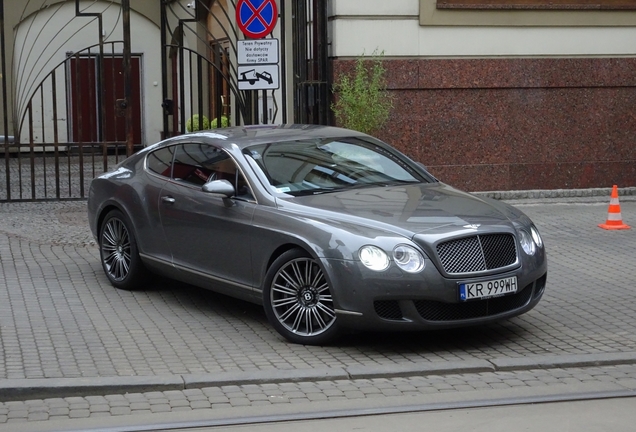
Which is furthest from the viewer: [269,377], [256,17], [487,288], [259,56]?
[256,17]

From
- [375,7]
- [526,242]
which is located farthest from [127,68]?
[526,242]

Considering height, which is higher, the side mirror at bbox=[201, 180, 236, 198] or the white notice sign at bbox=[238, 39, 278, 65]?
the white notice sign at bbox=[238, 39, 278, 65]

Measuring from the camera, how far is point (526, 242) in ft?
25.5

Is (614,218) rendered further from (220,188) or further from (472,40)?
(220,188)

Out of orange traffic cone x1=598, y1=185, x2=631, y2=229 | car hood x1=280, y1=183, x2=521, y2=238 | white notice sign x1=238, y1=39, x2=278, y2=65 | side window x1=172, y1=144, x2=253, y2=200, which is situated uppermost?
white notice sign x1=238, y1=39, x2=278, y2=65

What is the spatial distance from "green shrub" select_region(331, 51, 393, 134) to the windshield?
19.5ft

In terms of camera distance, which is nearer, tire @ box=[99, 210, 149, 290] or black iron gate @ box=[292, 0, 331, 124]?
tire @ box=[99, 210, 149, 290]

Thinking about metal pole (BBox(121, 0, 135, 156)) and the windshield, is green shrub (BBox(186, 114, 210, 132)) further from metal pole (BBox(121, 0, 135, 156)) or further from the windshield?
the windshield

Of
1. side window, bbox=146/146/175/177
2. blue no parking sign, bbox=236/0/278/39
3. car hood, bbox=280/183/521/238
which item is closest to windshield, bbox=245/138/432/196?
car hood, bbox=280/183/521/238

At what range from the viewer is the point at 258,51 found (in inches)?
524

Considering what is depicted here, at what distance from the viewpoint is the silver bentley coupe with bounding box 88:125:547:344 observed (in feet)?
23.9

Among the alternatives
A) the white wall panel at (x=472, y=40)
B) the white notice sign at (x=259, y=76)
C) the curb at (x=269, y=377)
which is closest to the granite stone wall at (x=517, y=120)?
the white wall panel at (x=472, y=40)

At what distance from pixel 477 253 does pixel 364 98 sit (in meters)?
7.83

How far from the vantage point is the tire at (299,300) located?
751 cm
